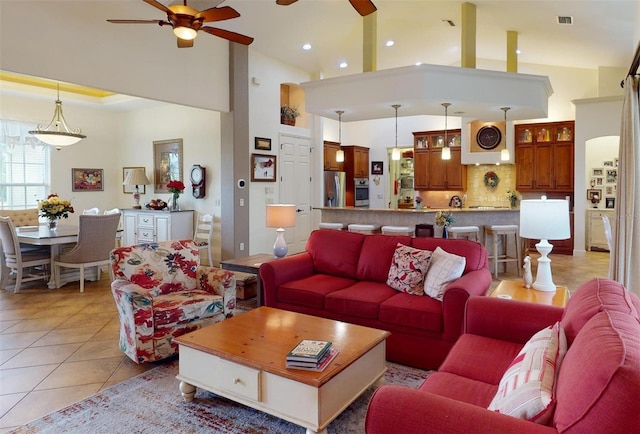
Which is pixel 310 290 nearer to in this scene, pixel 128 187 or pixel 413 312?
pixel 413 312

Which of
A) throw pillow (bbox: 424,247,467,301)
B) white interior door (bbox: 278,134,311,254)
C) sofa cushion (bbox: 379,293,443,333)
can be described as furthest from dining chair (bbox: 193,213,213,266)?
throw pillow (bbox: 424,247,467,301)

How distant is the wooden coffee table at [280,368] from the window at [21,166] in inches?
271

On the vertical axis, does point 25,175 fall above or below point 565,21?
below

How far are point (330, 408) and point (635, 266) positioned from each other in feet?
10.9

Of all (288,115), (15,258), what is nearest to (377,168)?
(288,115)

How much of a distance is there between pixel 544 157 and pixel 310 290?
274 inches

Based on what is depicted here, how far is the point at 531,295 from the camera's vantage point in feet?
10.2

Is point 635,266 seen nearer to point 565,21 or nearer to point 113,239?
point 565,21

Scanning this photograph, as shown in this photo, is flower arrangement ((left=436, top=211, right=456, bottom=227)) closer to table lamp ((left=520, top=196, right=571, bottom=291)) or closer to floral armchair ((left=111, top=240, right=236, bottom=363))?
table lamp ((left=520, top=196, right=571, bottom=291))

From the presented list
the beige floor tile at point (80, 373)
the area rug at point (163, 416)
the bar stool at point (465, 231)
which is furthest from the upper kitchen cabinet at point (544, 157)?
the beige floor tile at point (80, 373)

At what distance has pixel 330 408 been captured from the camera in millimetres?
2182

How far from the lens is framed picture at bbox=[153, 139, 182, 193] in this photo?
7895mm

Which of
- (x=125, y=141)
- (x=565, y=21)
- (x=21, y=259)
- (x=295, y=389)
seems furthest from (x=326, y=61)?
(x=295, y=389)

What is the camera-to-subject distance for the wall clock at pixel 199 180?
24.2 feet
